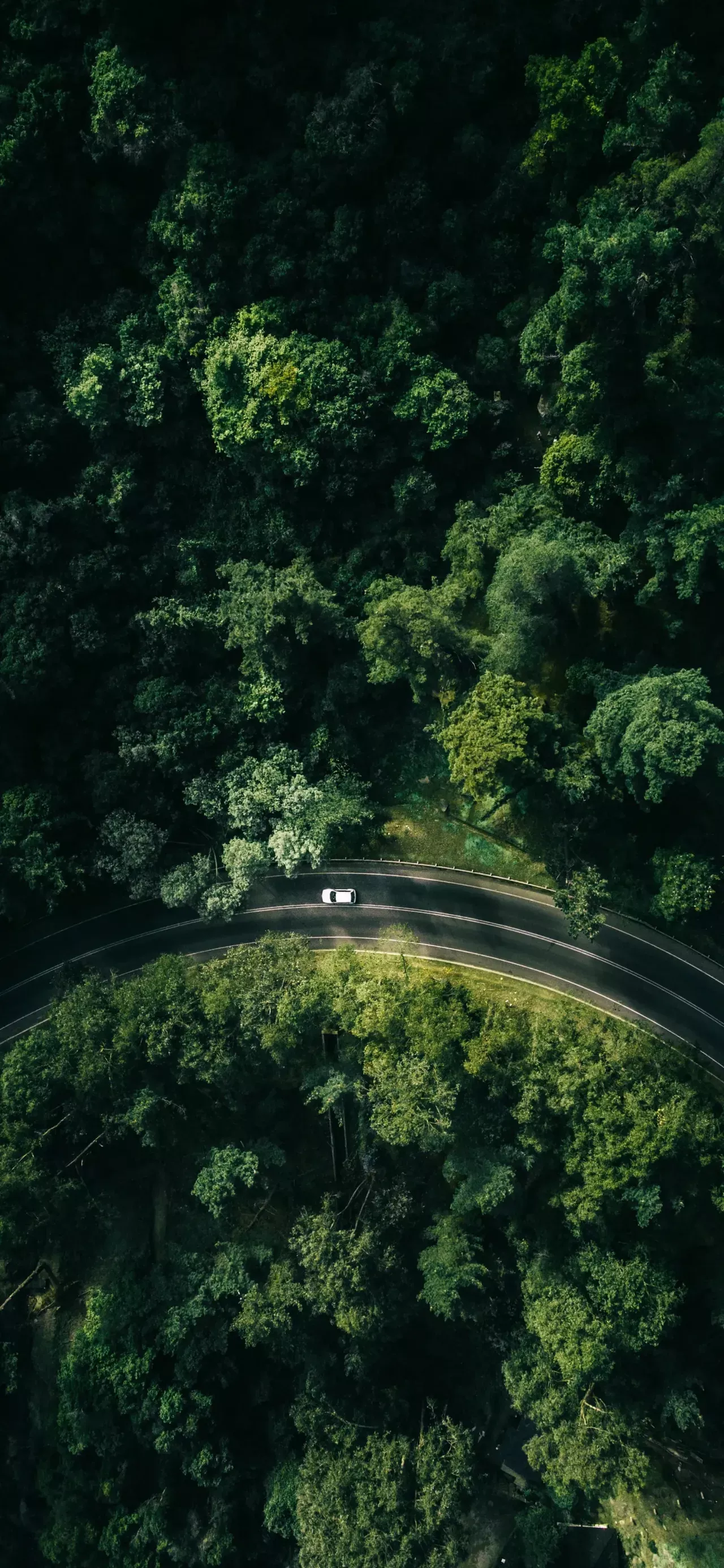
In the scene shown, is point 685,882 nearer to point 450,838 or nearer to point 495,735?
point 495,735

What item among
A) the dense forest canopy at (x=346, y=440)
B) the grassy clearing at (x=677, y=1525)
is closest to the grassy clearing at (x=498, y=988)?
the grassy clearing at (x=677, y=1525)

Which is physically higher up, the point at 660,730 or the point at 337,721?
the point at 337,721

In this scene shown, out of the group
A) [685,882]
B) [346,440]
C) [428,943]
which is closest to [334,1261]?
[428,943]

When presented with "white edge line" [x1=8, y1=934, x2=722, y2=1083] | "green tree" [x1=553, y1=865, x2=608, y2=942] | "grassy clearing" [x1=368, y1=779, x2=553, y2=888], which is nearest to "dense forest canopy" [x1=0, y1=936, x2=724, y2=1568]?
"white edge line" [x1=8, y1=934, x2=722, y2=1083]

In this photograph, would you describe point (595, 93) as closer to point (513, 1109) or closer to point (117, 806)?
point (117, 806)

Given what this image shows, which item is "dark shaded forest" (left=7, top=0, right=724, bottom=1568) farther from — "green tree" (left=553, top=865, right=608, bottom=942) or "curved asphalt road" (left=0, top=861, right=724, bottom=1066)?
"curved asphalt road" (left=0, top=861, right=724, bottom=1066)

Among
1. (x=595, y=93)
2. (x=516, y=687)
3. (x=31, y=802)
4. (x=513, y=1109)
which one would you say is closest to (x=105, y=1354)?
(x=513, y=1109)

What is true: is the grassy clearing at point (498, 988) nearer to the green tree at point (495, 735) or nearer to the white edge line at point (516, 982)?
the white edge line at point (516, 982)
